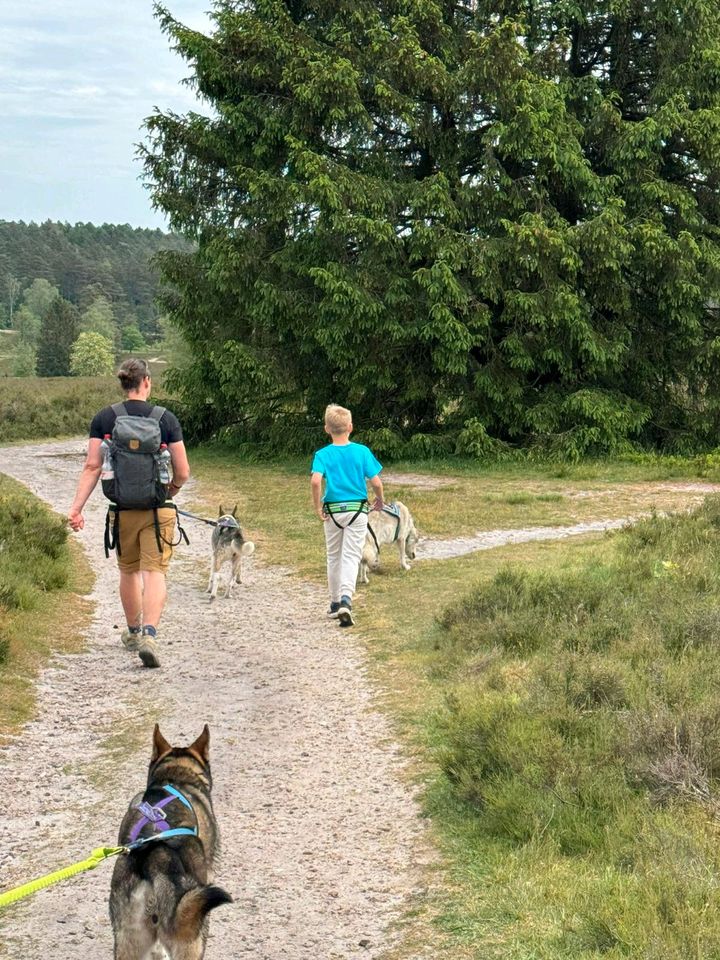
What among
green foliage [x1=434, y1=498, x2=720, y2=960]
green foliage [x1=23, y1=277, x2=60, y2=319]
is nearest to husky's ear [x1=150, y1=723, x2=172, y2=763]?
green foliage [x1=434, y1=498, x2=720, y2=960]

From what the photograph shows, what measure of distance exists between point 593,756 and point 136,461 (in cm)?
419

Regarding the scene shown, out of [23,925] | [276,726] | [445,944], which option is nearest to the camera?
[445,944]

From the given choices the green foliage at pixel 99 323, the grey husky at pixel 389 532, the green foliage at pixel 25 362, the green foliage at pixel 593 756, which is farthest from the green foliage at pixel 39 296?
the green foliage at pixel 593 756

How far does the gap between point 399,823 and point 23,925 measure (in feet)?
6.23

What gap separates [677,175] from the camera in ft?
80.2

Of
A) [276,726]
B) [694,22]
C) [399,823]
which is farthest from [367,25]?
[399,823]

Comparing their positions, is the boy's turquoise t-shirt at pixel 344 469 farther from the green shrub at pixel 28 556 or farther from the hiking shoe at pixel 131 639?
the green shrub at pixel 28 556

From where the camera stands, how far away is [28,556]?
1173 cm

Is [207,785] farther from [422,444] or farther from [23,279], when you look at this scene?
[23,279]

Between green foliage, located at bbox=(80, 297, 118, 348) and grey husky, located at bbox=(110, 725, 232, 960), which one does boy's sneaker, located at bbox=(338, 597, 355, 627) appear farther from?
green foliage, located at bbox=(80, 297, 118, 348)

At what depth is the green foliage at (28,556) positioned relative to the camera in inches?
397

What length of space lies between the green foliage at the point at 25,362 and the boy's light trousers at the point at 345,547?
8422 centimetres

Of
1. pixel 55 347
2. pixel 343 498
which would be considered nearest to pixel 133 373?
pixel 343 498

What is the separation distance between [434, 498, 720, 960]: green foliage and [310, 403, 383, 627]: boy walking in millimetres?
1192
